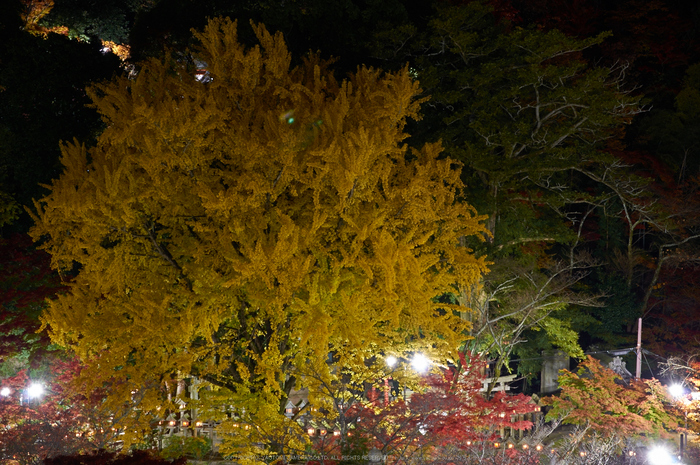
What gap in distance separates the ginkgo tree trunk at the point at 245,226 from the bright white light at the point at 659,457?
4.24 metres

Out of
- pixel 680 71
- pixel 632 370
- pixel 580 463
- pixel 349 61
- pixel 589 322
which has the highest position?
pixel 680 71

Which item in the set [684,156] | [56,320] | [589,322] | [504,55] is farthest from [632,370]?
[56,320]

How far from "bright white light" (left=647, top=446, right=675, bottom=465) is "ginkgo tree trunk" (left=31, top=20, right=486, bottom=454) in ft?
13.9

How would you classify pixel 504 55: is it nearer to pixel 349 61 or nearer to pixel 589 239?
pixel 349 61

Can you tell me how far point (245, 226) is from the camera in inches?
384

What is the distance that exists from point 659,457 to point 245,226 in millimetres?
8630

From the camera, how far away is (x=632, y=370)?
20.5 metres

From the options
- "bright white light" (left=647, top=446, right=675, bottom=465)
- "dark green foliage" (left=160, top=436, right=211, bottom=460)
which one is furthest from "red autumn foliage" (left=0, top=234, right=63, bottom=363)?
"bright white light" (left=647, top=446, right=675, bottom=465)

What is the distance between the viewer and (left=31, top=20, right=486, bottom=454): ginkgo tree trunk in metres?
9.36

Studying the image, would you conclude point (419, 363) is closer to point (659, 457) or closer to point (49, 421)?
point (659, 457)

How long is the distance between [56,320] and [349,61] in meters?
8.73

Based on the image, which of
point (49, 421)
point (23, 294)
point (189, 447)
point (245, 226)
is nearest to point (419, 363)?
point (189, 447)

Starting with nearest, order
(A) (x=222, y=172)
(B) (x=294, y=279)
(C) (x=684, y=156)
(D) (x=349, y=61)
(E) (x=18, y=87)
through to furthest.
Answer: (B) (x=294, y=279) < (A) (x=222, y=172) < (D) (x=349, y=61) < (E) (x=18, y=87) < (C) (x=684, y=156)

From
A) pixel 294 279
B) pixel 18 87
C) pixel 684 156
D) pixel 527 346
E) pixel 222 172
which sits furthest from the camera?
pixel 684 156
